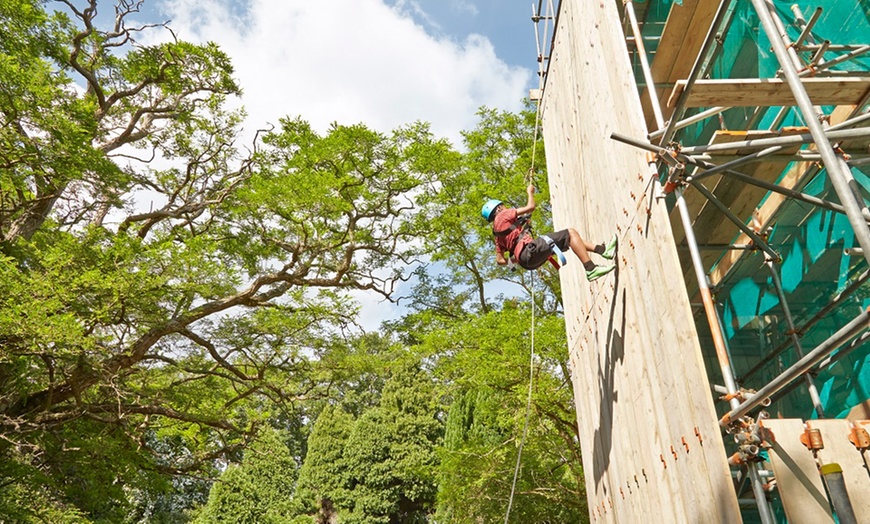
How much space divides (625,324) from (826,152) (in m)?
2.24

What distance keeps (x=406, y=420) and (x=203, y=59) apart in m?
15.9

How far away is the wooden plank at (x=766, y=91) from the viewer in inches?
129

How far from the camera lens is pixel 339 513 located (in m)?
22.9

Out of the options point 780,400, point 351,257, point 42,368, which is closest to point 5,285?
point 42,368

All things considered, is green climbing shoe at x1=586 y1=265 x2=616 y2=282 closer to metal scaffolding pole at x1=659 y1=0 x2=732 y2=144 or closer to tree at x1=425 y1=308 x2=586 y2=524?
metal scaffolding pole at x1=659 y1=0 x2=732 y2=144

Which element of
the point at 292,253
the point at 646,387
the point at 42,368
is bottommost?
the point at 646,387

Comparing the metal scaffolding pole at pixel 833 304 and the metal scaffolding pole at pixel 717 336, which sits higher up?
the metal scaffolding pole at pixel 833 304

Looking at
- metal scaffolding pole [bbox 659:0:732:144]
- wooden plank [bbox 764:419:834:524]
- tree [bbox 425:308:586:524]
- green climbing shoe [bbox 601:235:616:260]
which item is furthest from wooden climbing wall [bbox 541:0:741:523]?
tree [bbox 425:308:586:524]

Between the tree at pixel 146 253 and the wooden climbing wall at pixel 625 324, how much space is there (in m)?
6.93

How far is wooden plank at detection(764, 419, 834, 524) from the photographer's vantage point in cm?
230

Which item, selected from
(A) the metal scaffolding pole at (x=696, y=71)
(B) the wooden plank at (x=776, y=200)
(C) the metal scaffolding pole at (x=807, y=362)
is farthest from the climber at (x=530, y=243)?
(C) the metal scaffolding pole at (x=807, y=362)

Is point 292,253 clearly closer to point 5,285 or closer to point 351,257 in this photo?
point 351,257

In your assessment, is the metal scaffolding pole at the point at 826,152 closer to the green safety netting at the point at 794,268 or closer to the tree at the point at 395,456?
the green safety netting at the point at 794,268

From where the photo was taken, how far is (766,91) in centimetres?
332
